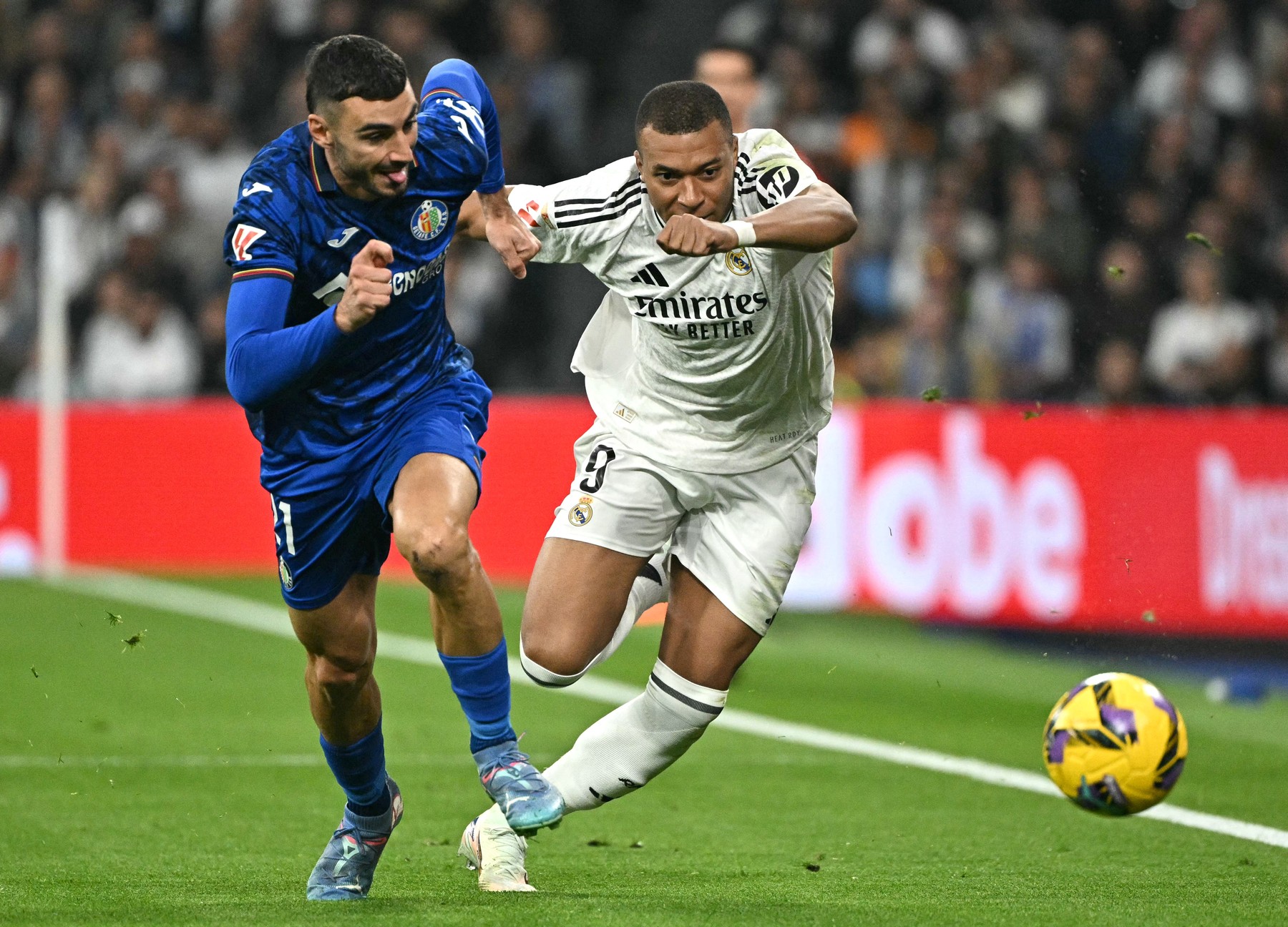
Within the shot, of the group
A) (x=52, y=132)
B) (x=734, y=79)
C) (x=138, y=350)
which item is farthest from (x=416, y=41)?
(x=734, y=79)

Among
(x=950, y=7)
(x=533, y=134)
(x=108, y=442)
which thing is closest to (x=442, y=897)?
(x=108, y=442)

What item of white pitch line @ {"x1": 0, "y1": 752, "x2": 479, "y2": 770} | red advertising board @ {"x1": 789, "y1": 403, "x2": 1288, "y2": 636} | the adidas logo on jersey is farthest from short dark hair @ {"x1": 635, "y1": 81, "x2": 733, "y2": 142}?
red advertising board @ {"x1": 789, "y1": 403, "x2": 1288, "y2": 636}

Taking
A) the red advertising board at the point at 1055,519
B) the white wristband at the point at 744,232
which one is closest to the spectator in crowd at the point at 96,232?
the red advertising board at the point at 1055,519

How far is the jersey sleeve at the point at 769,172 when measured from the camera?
509 centimetres

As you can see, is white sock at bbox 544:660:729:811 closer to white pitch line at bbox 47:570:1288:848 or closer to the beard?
white pitch line at bbox 47:570:1288:848

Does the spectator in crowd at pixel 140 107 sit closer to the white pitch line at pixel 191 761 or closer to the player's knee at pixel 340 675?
the white pitch line at pixel 191 761

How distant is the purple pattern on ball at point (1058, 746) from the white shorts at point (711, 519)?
2.94 feet

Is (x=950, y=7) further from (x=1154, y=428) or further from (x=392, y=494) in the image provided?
(x=392, y=494)

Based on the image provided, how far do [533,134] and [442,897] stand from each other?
9.39 m

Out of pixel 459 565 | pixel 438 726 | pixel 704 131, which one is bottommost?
pixel 438 726

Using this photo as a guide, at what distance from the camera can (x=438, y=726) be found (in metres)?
8.36

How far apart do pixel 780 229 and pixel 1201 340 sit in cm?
760

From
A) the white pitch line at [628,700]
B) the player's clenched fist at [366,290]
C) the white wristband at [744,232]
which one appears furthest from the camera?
the white pitch line at [628,700]

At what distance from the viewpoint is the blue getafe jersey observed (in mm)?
4770
